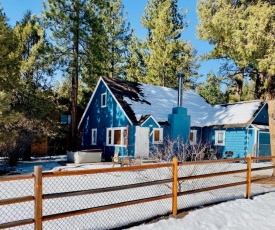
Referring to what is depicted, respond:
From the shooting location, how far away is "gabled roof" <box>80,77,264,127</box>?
65.0 ft

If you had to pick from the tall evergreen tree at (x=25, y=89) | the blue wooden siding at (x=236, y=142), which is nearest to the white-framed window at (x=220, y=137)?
the blue wooden siding at (x=236, y=142)

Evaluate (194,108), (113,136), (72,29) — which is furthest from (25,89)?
(194,108)

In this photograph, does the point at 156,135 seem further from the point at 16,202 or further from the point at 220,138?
the point at 16,202

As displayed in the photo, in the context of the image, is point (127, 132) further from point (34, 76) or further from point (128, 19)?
point (128, 19)

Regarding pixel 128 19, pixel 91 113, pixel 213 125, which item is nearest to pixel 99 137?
pixel 91 113

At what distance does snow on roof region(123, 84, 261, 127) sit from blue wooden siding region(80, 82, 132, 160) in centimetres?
115

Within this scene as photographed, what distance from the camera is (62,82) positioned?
3512cm

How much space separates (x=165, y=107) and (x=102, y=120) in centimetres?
501

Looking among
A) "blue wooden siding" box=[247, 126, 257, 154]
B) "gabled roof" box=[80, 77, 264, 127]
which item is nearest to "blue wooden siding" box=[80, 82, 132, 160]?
"gabled roof" box=[80, 77, 264, 127]

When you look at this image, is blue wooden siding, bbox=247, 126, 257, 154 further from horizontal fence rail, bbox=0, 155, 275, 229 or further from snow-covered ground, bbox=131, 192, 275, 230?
snow-covered ground, bbox=131, 192, 275, 230

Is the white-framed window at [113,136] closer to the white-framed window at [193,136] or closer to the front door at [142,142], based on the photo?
the front door at [142,142]

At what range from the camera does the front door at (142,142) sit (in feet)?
60.4

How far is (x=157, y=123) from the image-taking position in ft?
62.0

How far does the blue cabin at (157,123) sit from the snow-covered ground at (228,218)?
10789mm
